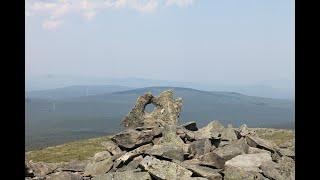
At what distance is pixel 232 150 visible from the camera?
30234mm

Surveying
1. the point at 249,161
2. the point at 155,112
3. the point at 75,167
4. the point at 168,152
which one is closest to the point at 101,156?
the point at 75,167

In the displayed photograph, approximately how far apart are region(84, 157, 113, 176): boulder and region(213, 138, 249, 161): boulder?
7224mm

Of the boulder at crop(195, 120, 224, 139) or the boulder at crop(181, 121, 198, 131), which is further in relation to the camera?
the boulder at crop(181, 121, 198, 131)

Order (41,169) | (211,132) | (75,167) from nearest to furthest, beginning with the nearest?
(41,169)
(75,167)
(211,132)

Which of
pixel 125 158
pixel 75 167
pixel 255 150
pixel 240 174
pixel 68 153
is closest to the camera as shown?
pixel 240 174

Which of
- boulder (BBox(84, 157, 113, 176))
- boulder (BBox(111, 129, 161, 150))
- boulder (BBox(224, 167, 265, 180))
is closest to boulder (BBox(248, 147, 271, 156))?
boulder (BBox(224, 167, 265, 180))

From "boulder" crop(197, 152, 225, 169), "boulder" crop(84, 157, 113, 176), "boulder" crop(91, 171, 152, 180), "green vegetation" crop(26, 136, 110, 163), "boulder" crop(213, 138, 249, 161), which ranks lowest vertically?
"green vegetation" crop(26, 136, 110, 163)

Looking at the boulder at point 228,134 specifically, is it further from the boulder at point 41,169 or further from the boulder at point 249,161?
the boulder at point 41,169

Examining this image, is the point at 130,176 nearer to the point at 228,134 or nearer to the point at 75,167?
the point at 75,167

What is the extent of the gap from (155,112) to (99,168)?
11.9 meters

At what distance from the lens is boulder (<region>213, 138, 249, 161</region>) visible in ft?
96.7

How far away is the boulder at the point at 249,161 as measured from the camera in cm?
2742

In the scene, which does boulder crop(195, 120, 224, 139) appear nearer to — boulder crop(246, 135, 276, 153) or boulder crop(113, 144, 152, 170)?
boulder crop(246, 135, 276, 153)
